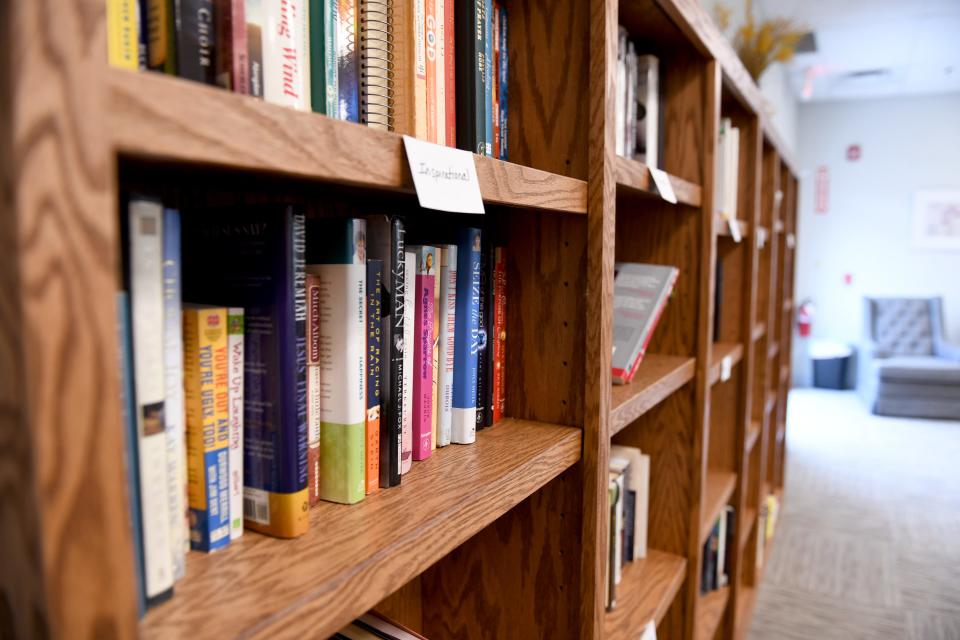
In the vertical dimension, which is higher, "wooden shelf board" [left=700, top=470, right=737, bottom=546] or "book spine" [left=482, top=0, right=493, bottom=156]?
"book spine" [left=482, top=0, right=493, bottom=156]

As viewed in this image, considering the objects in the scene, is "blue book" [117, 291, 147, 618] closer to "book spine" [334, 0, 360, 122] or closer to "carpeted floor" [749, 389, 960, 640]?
"book spine" [334, 0, 360, 122]

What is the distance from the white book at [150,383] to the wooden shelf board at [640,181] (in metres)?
0.66

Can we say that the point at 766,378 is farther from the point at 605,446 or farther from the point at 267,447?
the point at 267,447

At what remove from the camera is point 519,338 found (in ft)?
2.99

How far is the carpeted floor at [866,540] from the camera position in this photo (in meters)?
2.44

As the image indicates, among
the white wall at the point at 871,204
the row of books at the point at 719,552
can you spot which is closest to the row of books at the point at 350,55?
the row of books at the point at 719,552

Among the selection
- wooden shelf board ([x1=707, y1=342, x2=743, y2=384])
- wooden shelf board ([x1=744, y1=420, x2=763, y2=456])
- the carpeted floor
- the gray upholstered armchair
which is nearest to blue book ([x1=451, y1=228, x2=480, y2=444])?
wooden shelf board ([x1=707, y1=342, x2=743, y2=384])

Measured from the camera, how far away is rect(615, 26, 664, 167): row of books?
120 centimetres

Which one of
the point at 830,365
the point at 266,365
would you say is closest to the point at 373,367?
the point at 266,365

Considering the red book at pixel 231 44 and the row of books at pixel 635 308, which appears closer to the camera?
the red book at pixel 231 44

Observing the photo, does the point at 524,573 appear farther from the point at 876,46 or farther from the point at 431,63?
the point at 876,46

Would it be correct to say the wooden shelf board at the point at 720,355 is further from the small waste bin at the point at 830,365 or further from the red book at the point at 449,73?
the small waste bin at the point at 830,365

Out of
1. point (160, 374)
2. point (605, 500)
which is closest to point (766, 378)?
point (605, 500)

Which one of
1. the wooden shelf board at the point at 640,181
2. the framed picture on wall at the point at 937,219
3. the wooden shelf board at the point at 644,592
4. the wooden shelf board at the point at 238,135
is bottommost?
the wooden shelf board at the point at 644,592
